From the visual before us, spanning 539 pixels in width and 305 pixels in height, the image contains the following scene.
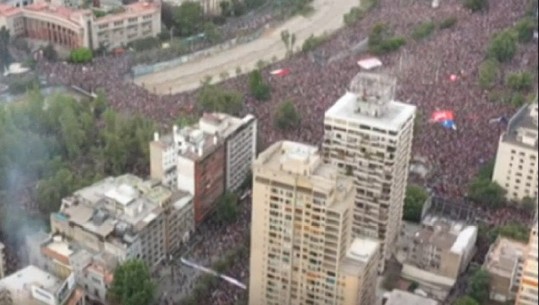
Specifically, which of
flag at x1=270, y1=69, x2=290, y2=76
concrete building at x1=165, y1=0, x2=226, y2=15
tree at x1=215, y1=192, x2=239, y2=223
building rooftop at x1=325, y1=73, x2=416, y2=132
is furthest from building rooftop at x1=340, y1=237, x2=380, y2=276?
concrete building at x1=165, y1=0, x2=226, y2=15

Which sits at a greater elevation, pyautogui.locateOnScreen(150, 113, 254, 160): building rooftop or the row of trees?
pyautogui.locateOnScreen(150, 113, 254, 160): building rooftop

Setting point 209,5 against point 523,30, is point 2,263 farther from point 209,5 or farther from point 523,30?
point 209,5

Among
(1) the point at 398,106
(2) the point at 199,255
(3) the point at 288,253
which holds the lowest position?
(2) the point at 199,255

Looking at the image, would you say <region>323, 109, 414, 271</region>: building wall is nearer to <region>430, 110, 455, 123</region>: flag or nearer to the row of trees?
<region>430, 110, 455, 123</region>: flag

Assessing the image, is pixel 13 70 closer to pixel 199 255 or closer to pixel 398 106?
pixel 199 255

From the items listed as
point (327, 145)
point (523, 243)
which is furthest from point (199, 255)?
point (523, 243)

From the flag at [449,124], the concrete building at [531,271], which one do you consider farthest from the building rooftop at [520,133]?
the concrete building at [531,271]

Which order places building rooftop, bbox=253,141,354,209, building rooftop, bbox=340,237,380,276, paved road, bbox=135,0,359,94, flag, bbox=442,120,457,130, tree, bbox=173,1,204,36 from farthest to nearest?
tree, bbox=173,1,204,36
paved road, bbox=135,0,359,94
flag, bbox=442,120,457,130
building rooftop, bbox=340,237,380,276
building rooftop, bbox=253,141,354,209
